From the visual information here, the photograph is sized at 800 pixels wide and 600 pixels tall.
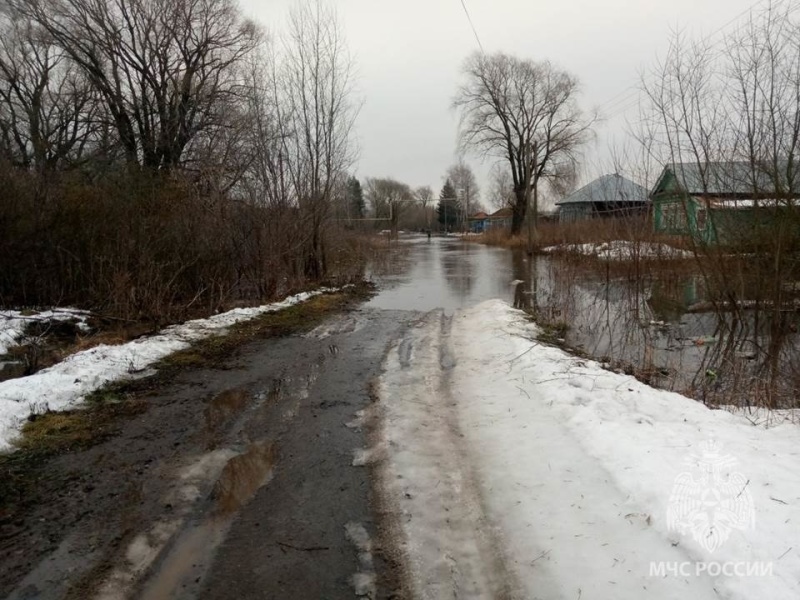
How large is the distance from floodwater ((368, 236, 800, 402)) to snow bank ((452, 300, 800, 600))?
6.28 ft

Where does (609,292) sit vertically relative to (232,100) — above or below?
below

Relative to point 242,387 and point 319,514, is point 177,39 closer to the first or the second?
point 242,387

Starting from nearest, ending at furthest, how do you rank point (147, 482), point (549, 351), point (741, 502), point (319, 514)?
1. point (741, 502)
2. point (319, 514)
3. point (147, 482)
4. point (549, 351)

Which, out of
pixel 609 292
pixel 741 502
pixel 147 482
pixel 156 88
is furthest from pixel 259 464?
→ pixel 156 88

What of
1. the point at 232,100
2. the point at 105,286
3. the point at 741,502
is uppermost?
the point at 232,100

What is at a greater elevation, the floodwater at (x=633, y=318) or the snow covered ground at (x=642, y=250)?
the snow covered ground at (x=642, y=250)

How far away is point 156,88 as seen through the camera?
2230 cm

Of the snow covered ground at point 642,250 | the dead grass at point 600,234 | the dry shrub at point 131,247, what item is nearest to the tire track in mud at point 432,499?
the dry shrub at point 131,247

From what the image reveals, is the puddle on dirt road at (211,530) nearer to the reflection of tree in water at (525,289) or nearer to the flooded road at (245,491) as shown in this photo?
the flooded road at (245,491)

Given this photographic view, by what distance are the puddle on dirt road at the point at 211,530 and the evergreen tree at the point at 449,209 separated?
4234 inches

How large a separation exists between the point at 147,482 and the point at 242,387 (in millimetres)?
2397

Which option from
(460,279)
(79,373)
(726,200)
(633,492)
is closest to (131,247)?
(79,373)

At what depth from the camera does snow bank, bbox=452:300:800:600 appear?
2.66m

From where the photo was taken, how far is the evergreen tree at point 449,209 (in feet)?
364
